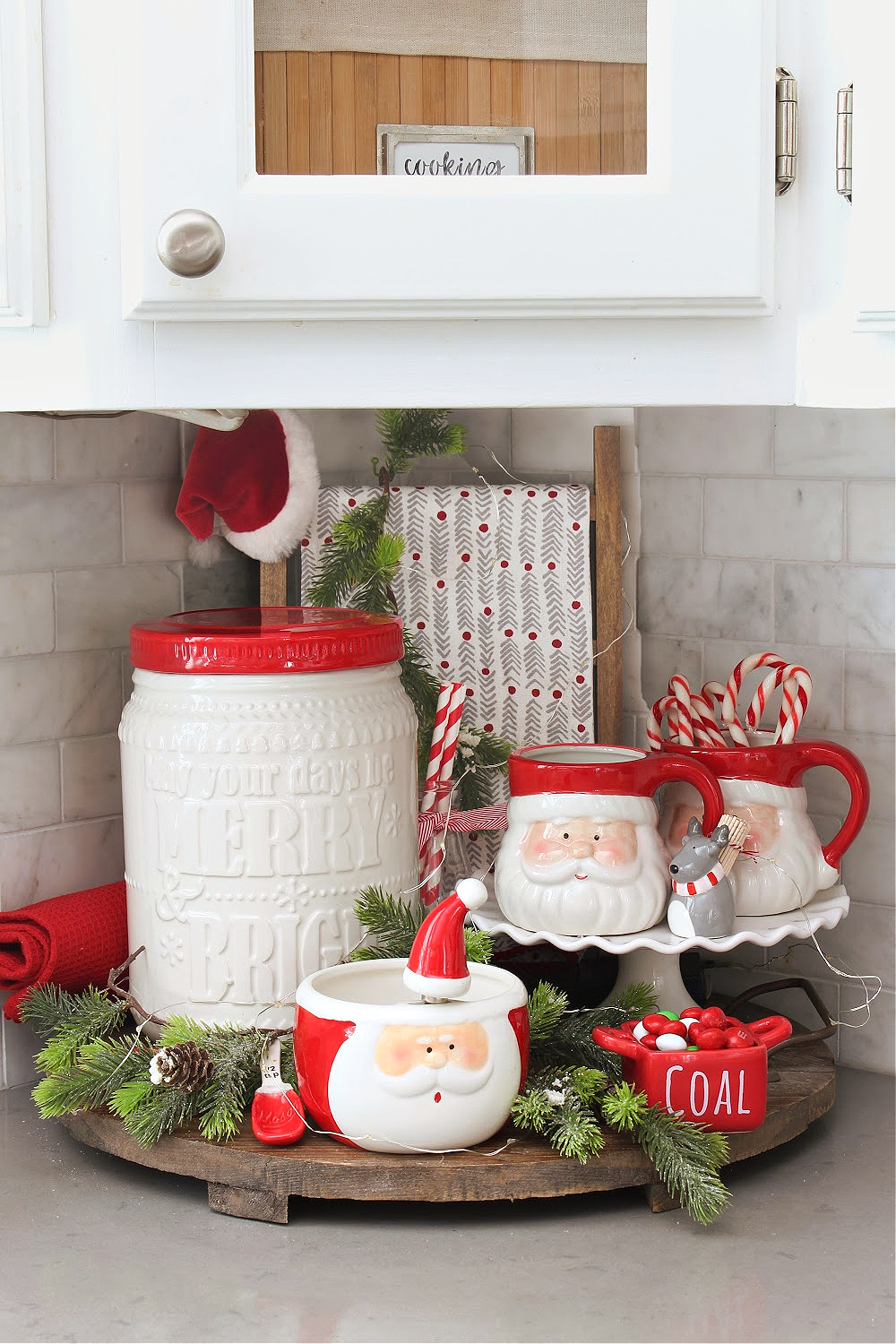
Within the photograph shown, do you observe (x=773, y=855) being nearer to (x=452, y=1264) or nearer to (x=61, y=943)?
(x=452, y=1264)

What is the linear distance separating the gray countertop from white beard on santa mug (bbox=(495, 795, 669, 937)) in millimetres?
181

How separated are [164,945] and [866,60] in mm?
733

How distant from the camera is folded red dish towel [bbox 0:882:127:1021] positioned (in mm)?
1130

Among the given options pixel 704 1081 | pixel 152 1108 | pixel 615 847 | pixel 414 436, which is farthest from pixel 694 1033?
pixel 414 436

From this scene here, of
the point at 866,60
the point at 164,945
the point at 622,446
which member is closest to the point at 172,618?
the point at 164,945

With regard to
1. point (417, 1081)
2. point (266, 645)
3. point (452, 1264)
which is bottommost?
point (452, 1264)

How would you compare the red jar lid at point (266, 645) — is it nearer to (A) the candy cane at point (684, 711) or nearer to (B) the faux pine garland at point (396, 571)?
(B) the faux pine garland at point (396, 571)

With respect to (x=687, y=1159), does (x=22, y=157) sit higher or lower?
higher

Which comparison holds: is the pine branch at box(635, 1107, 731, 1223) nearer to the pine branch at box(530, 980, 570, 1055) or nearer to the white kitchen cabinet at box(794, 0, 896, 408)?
the pine branch at box(530, 980, 570, 1055)

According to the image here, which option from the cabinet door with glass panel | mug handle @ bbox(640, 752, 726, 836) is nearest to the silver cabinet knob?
the cabinet door with glass panel

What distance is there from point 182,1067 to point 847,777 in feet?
1.69

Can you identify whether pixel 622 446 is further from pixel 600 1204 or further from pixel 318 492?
pixel 600 1204

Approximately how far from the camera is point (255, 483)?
4.14 feet

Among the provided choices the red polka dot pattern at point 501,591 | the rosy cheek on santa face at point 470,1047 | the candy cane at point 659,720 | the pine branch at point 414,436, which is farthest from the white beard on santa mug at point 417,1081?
the pine branch at point 414,436
